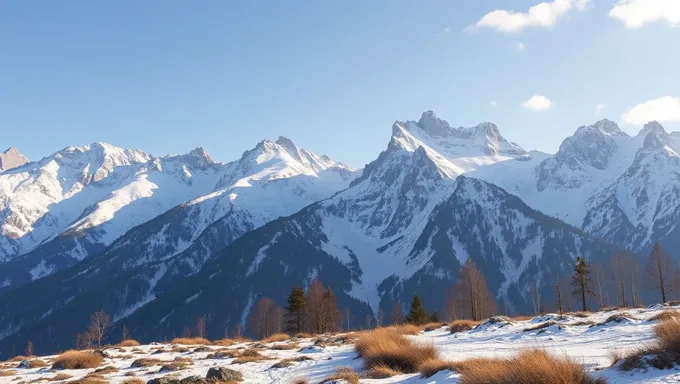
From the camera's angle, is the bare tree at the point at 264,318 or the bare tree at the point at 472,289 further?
the bare tree at the point at 264,318

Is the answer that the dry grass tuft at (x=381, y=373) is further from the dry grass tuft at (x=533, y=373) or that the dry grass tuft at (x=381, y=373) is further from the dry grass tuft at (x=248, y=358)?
the dry grass tuft at (x=248, y=358)

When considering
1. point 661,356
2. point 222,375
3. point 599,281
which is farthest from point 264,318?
point 661,356

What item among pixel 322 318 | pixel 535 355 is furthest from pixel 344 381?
pixel 322 318

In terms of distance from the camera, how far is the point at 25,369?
26562 millimetres

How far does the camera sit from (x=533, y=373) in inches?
332

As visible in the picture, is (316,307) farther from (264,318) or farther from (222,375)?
(222,375)

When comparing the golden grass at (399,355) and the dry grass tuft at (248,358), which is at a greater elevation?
the golden grass at (399,355)

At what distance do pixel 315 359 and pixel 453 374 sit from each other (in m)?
10.6

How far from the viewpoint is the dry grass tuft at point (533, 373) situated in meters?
8.24

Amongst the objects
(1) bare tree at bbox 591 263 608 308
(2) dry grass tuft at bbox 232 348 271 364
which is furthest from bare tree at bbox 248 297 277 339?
(2) dry grass tuft at bbox 232 348 271 364

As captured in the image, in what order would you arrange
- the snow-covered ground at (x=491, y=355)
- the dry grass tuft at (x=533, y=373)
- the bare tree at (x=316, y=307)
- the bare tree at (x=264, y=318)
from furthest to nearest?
the bare tree at (x=264, y=318)
the bare tree at (x=316, y=307)
the snow-covered ground at (x=491, y=355)
the dry grass tuft at (x=533, y=373)

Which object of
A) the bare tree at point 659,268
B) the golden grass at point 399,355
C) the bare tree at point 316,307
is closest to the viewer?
the golden grass at point 399,355

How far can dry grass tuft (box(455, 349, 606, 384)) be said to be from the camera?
27.0 ft

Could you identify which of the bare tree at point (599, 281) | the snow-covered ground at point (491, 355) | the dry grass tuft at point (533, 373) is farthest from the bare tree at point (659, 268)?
the dry grass tuft at point (533, 373)
